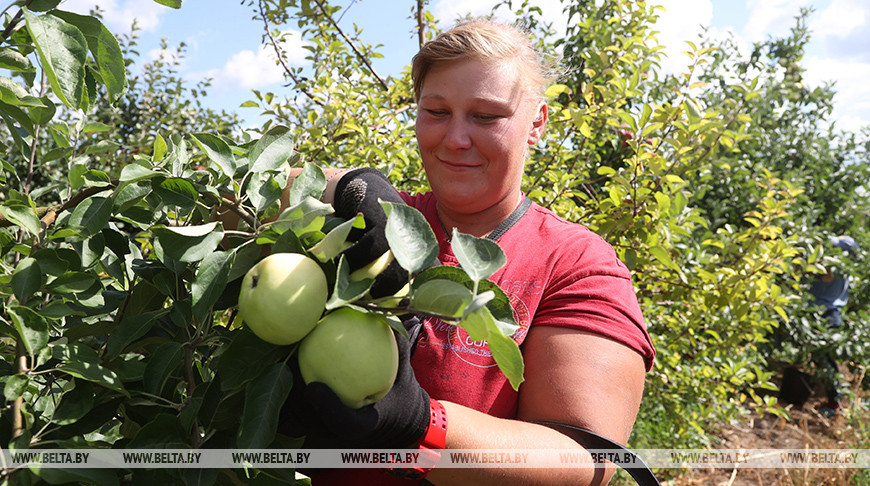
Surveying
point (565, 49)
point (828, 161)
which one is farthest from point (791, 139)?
point (565, 49)

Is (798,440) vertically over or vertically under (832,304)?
under

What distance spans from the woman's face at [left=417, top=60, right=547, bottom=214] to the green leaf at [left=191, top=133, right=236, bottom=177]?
685 mm

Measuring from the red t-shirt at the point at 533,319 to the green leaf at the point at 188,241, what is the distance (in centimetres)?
62

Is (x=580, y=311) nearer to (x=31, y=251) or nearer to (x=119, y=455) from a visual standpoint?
(x=119, y=455)

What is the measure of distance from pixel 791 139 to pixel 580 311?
637 centimetres

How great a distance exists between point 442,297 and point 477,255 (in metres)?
0.07

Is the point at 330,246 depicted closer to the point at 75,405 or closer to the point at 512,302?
the point at 75,405

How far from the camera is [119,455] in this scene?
944 mm

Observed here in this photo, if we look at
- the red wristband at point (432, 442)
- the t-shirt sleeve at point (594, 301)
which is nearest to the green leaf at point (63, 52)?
the red wristband at point (432, 442)

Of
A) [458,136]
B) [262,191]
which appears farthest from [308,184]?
[458,136]

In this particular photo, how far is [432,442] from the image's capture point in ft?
3.70

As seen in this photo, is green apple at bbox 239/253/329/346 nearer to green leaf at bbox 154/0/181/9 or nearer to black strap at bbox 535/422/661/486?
green leaf at bbox 154/0/181/9

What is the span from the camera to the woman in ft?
3.83

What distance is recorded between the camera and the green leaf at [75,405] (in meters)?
0.93
